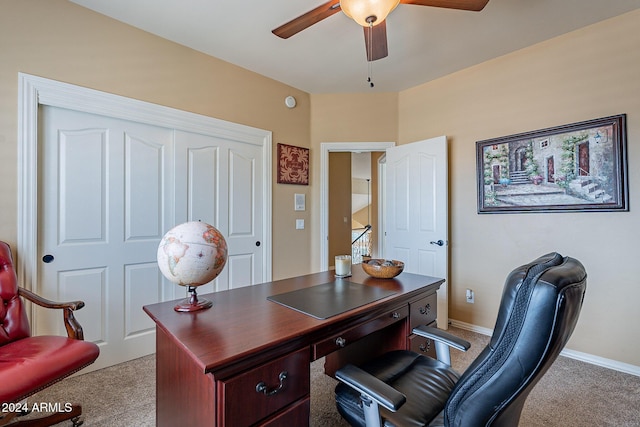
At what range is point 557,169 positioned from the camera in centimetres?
243

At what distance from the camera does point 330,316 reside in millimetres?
1188

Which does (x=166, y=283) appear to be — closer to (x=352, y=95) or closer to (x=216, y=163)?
(x=216, y=163)

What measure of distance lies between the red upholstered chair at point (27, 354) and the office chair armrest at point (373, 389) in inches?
54.4

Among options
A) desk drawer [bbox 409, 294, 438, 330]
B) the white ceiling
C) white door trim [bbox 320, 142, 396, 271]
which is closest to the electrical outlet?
desk drawer [bbox 409, 294, 438, 330]

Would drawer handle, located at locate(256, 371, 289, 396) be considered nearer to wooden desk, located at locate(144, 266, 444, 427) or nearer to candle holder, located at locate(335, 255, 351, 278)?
wooden desk, located at locate(144, 266, 444, 427)

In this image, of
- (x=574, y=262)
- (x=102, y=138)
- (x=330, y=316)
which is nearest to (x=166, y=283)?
(x=102, y=138)

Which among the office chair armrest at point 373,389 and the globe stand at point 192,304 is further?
the globe stand at point 192,304

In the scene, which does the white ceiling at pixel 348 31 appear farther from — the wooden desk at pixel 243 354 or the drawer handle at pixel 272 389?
the drawer handle at pixel 272 389

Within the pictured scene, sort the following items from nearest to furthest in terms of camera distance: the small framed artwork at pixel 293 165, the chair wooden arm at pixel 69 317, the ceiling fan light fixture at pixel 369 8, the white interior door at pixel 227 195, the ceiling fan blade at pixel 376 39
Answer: the ceiling fan light fixture at pixel 369 8, the chair wooden arm at pixel 69 317, the ceiling fan blade at pixel 376 39, the white interior door at pixel 227 195, the small framed artwork at pixel 293 165

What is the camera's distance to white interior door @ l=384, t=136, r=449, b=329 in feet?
9.68

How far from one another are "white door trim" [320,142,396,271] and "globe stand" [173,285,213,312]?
226 cm

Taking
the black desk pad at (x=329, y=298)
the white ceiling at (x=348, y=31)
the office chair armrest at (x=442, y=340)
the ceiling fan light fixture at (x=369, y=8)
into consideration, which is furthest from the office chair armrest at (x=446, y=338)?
the white ceiling at (x=348, y=31)

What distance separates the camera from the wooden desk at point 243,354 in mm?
892

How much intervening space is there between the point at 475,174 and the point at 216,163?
8.52 feet
